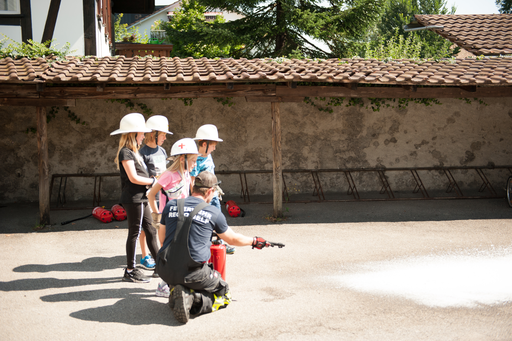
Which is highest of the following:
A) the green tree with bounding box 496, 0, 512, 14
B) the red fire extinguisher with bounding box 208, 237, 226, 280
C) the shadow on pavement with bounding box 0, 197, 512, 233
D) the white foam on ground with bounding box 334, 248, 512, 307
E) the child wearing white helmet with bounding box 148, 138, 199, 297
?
the green tree with bounding box 496, 0, 512, 14

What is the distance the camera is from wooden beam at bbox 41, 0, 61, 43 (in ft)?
33.7

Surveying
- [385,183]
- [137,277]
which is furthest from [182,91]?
[385,183]

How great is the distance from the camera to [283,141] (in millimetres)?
10672

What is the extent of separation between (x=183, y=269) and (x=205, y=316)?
0.61 m

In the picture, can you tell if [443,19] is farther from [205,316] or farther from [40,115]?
[205,316]

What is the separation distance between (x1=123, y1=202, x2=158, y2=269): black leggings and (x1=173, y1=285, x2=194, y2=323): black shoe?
3.79ft

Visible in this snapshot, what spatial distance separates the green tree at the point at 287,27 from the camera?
17266 millimetres

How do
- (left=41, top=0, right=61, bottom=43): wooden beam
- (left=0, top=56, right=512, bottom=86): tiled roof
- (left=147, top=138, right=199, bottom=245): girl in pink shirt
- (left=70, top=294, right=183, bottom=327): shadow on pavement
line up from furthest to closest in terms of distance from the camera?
1. (left=41, top=0, right=61, bottom=43): wooden beam
2. (left=0, top=56, right=512, bottom=86): tiled roof
3. (left=147, top=138, right=199, bottom=245): girl in pink shirt
4. (left=70, top=294, right=183, bottom=327): shadow on pavement

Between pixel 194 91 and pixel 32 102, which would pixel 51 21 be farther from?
pixel 194 91

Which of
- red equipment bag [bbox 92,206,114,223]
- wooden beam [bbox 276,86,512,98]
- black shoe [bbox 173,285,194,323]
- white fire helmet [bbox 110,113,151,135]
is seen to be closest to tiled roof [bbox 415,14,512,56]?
wooden beam [bbox 276,86,512,98]

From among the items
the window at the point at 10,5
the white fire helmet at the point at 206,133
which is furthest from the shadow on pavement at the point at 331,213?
the window at the point at 10,5

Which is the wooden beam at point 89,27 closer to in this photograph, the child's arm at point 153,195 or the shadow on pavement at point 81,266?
the shadow on pavement at point 81,266

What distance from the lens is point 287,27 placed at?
703 inches

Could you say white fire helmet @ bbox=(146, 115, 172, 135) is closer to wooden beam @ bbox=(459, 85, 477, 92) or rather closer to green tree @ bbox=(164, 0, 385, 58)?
wooden beam @ bbox=(459, 85, 477, 92)
